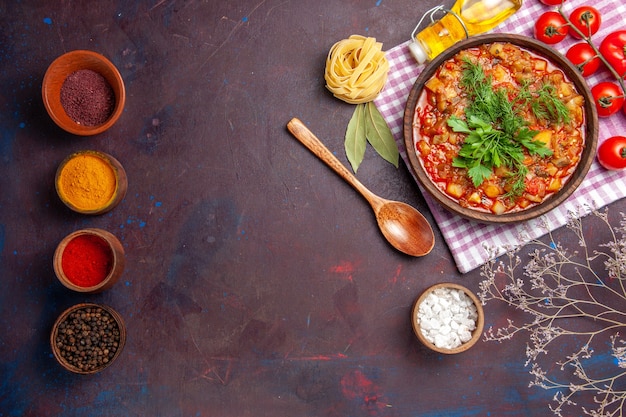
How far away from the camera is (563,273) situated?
9.98ft

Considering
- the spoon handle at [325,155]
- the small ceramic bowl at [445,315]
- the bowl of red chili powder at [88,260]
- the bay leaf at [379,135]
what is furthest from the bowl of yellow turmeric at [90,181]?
the small ceramic bowl at [445,315]

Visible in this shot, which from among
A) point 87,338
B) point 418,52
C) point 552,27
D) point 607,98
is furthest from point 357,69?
point 87,338

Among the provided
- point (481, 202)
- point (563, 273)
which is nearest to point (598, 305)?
point (563, 273)

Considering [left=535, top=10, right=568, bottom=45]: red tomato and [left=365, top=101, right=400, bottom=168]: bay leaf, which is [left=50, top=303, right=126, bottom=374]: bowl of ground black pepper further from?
[left=535, top=10, right=568, bottom=45]: red tomato

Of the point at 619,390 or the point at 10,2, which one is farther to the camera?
the point at 10,2

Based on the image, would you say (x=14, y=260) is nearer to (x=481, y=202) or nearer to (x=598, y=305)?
(x=481, y=202)

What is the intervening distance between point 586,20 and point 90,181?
2649mm

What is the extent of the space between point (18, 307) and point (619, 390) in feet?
10.5

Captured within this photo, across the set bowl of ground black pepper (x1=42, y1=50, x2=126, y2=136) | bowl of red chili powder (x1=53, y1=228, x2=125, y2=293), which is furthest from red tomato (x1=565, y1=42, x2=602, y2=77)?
bowl of red chili powder (x1=53, y1=228, x2=125, y2=293)

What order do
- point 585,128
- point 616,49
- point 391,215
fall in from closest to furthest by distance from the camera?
1. point 585,128
2. point 616,49
3. point 391,215

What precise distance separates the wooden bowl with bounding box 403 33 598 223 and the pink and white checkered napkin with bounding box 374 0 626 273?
20 cm

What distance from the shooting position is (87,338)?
2916 millimetres

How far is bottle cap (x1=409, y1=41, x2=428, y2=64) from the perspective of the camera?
298cm

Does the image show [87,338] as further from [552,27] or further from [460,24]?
[552,27]
